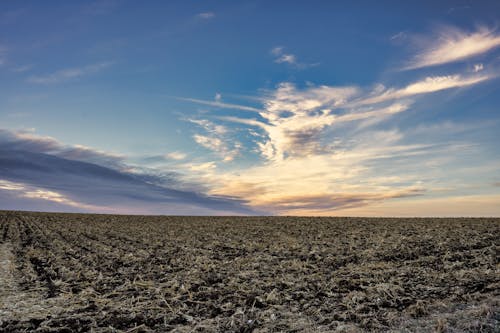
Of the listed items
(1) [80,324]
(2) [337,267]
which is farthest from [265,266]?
(1) [80,324]

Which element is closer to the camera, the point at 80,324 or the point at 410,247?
the point at 80,324

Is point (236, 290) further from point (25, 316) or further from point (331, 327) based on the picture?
point (25, 316)

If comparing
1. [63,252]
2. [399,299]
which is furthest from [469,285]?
[63,252]

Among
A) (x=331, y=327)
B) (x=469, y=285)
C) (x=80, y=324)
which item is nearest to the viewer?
(x=331, y=327)

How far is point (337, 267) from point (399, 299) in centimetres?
518

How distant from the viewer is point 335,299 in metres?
10.1

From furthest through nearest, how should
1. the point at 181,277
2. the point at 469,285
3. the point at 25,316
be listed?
the point at 181,277 < the point at 469,285 < the point at 25,316

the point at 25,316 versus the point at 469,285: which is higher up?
the point at 469,285

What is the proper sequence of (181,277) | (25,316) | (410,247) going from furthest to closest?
(410,247)
(181,277)
(25,316)

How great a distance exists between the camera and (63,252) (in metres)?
21.0

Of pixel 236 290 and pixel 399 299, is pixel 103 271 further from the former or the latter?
pixel 399 299

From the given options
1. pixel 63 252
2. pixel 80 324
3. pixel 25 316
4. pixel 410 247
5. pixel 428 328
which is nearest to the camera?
pixel 428 328

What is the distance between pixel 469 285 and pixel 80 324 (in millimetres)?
10540

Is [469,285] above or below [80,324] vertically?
above
